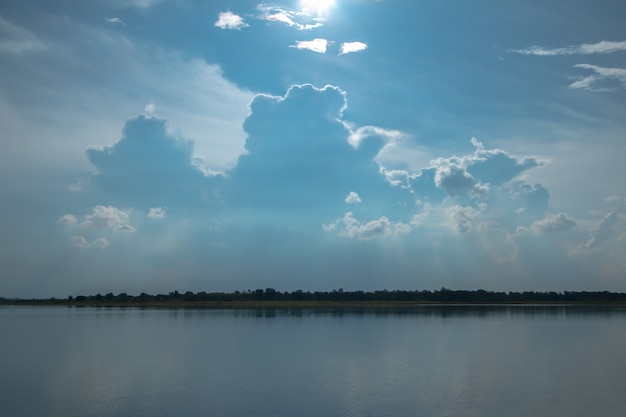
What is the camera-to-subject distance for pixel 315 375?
26281 millimetres

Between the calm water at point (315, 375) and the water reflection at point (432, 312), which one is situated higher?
the water reflection at point (432, 312)

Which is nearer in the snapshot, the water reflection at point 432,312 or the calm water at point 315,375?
the calm water at point 315,375

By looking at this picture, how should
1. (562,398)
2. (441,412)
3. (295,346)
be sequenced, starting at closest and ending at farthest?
(441,412), (562,398), (295,346)

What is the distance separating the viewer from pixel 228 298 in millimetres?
132250

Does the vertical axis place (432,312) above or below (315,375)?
above

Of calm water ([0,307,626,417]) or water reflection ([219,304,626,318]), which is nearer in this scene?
calm water ([0,307,626,417])

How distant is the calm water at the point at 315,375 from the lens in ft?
65.9

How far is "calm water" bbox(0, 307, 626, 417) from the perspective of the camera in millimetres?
20078

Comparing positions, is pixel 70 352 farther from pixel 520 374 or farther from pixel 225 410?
pixel 520 374

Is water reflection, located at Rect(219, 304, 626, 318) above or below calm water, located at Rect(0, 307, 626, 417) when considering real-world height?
above

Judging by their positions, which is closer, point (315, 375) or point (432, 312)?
point (315, 375)

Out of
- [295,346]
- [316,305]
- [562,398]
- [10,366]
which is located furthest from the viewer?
[316,305]

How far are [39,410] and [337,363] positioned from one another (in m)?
14.5

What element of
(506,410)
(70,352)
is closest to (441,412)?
(506,410)
